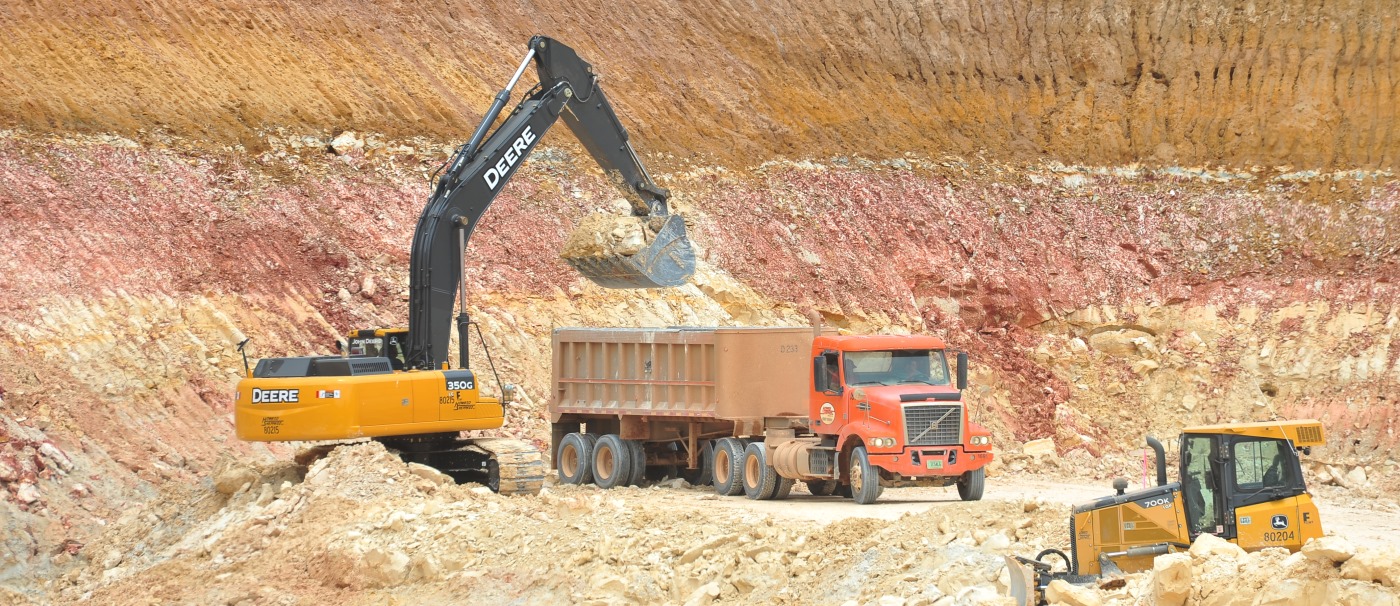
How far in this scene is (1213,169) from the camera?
31828 millimetres

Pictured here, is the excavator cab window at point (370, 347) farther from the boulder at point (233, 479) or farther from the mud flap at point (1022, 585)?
the mud flap at point (1022, 585)

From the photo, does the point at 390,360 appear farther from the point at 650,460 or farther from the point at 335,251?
the point at 335,251

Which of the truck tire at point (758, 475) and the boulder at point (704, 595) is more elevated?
the truck tire at point (758, 475)

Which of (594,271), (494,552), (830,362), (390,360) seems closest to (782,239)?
(594,271)

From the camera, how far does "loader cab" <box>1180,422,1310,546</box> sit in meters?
11.0

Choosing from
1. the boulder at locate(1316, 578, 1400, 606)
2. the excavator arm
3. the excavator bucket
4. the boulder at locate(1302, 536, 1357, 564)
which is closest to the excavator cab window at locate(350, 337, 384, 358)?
the excavator arm

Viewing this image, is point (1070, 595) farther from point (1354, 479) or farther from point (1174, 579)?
point (1354, 479)

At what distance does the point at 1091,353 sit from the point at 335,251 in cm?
1433

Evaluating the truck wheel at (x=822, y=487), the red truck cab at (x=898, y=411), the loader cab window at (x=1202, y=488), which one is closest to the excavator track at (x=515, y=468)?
the red truck cab at (x=898, y=411)

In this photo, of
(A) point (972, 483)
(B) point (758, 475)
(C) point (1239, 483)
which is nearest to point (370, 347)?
(B) point (758, 475)

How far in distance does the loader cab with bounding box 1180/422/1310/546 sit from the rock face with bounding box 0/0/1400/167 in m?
20.3

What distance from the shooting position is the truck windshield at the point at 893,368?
1803 cm

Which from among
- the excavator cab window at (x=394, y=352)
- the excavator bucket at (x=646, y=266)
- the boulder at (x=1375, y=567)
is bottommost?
the boulder at (x=1375, y=567)

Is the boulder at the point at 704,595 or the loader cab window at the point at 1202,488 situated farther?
the boulder at the point at 704,595
